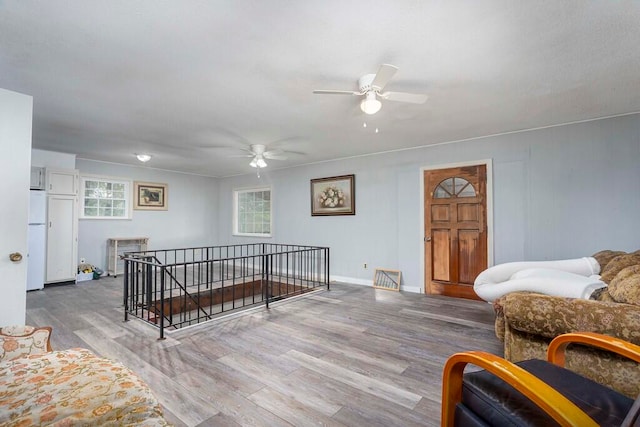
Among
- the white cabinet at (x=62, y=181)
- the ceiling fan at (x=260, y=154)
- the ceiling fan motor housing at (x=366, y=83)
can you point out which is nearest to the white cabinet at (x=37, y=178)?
the white cabinet at (x=62, y=181)

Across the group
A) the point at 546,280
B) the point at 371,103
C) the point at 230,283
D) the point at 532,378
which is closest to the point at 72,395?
the point at 532,378

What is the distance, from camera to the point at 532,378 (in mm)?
971

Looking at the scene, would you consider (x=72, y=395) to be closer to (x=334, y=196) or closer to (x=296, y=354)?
(x=296, y=354)

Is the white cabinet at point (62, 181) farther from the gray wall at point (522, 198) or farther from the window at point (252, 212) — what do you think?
the gray wall at point (522, 198)

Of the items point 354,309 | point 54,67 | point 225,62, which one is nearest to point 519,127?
point 354,309

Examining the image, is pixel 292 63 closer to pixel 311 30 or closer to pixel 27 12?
pixel 311 30

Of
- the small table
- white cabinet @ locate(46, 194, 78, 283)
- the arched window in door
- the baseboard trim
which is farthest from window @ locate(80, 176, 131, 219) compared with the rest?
the arched window in door

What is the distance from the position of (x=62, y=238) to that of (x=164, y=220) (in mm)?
2080

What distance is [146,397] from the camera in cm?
120

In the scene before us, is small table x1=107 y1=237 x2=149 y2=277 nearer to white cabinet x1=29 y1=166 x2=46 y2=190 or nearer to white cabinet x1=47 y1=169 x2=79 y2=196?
white cabinet x1=47 y1=169 x2=79 y2=196

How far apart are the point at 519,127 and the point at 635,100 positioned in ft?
3.56

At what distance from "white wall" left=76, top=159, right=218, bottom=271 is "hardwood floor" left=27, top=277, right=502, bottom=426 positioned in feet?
6.01

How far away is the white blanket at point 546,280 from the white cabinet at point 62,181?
663cm

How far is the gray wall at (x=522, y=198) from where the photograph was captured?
138 inches
